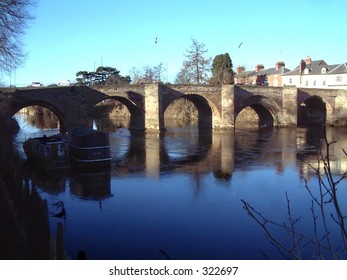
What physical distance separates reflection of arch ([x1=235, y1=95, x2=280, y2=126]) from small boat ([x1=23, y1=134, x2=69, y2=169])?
21839mm

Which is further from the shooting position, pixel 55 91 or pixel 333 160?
pixel 55 91

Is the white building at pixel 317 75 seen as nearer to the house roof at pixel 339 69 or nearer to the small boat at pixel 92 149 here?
the house roof at pixel 339 69

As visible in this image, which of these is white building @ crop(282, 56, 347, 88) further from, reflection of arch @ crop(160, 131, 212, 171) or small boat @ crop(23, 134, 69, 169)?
small boat @ crop(23, 134, 69, 169)

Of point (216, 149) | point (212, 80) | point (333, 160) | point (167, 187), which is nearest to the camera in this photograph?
point (167, 187)

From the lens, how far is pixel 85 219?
11.3m

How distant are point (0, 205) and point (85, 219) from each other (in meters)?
2.46

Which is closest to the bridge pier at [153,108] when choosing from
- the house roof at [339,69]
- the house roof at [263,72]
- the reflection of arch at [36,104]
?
the reflection of arch at [36,104]

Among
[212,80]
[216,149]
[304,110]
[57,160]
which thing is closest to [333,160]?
[216,149]

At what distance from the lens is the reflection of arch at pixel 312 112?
4491cm

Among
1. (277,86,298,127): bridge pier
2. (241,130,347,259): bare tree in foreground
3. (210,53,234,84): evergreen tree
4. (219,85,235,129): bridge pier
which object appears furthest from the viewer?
(210,53,234,84): evergreen tree

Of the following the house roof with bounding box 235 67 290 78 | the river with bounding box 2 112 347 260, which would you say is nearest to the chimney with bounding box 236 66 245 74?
the house roof with bounding box 235 67 290 78

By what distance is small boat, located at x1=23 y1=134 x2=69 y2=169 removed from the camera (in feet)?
61.2

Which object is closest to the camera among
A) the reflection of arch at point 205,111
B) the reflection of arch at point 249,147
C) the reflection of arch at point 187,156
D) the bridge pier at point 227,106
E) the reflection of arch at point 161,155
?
the reflection of arch at point 161,155
